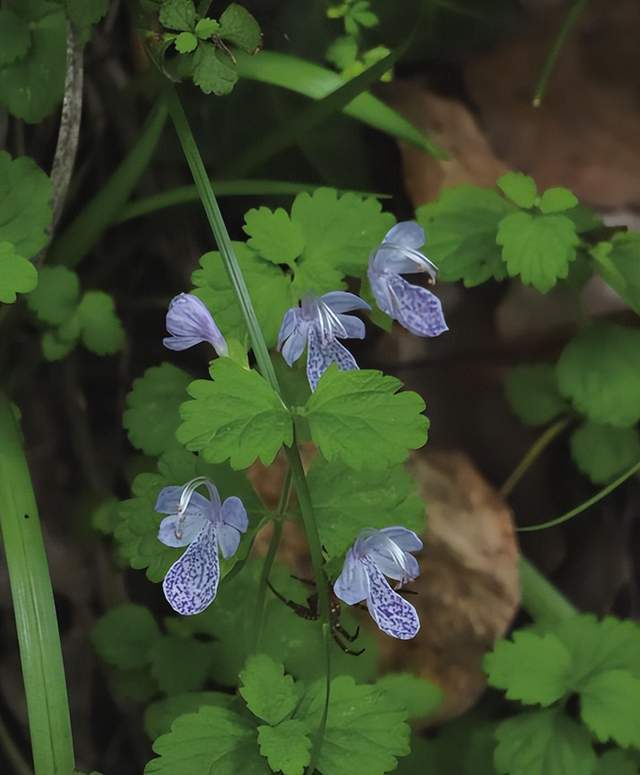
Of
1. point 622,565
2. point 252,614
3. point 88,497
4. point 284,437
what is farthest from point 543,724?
point 88,497

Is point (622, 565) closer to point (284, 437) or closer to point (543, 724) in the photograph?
point (543, 724)

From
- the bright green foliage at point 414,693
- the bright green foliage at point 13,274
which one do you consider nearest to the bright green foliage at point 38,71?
the bright green foliage at point 13,274

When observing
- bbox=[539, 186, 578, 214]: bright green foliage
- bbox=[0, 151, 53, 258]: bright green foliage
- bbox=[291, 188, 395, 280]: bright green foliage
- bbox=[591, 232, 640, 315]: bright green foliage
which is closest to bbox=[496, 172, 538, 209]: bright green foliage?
bbox=[539, 186, 578, 214]: bright green foliage

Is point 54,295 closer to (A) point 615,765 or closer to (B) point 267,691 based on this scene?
(B) point 267,691

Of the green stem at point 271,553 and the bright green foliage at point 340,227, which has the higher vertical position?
the bright green foliage at point 340,227

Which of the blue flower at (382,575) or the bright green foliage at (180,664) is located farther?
the bright green foliage at (180,664)

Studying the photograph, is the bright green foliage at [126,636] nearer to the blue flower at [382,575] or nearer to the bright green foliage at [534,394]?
the blue flower at [382,575]
